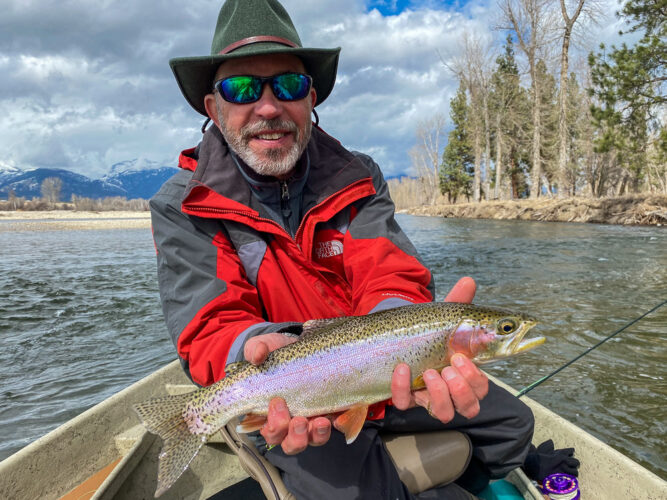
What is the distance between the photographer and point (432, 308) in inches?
78.8

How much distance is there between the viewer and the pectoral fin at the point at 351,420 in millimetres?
1884

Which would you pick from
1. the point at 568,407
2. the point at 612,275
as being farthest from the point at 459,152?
the point at 568,407

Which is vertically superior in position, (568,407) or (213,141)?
(213,141)

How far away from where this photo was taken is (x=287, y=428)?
6.04ft

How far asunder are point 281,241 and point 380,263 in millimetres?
606

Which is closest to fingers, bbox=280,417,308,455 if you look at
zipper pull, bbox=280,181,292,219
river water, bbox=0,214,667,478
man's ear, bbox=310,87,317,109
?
zipper pull, bbox=280,181,292,219

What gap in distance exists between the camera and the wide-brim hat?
102 inches

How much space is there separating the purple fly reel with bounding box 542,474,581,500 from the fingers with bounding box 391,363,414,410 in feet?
5.20

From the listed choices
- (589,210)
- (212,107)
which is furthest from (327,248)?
(589,210)

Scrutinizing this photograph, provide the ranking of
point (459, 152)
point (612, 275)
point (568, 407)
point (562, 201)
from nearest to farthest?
point (568, 407) < point (612, 275) < point (562, 201) < point (459, 152)

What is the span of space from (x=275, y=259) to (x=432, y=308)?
42.9 inches

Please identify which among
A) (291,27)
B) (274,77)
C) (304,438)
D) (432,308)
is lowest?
(304,438)

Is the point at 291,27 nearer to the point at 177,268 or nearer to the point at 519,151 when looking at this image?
the point at 177,268

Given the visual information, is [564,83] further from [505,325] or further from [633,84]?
[505,325]
